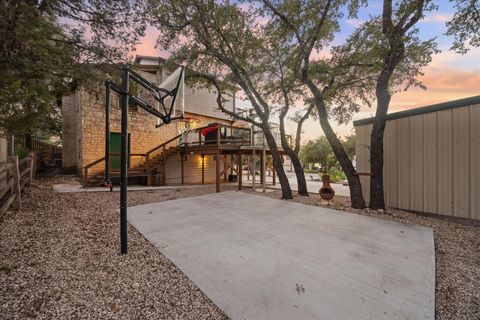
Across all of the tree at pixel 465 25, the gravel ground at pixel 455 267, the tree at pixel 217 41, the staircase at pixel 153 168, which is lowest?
the gravel ground at pixel 455 267

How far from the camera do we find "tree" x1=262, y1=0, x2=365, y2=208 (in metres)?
6.25

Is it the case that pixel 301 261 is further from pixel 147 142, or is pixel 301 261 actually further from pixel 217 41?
pixel 147 142

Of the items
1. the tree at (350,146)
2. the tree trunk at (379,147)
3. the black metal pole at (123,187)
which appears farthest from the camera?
the tree at (350,146)

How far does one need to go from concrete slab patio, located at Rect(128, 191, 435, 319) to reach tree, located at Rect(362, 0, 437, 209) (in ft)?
5.24

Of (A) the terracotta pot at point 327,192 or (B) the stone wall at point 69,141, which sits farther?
(B) the stone wall at point 69,141

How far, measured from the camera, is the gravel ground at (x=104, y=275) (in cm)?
203

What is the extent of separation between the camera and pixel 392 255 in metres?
3.25

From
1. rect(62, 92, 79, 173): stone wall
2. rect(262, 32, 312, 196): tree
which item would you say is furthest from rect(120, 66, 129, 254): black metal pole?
rect(62, 92, 79, 173): stone wall

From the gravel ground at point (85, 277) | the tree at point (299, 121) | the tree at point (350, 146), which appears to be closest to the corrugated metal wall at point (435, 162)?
the tree at point (299, 121)

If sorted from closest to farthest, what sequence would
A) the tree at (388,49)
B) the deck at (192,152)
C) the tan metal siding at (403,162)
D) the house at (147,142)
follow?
1. the tree at (388,49)
2. the tan metal siding at (403,162)
3. the deck at (192,152)
4. the house at (147,142)

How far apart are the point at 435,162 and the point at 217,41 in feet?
27.1

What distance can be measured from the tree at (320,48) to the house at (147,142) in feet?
13.3

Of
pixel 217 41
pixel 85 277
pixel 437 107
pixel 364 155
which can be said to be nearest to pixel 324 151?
pixel 364 155

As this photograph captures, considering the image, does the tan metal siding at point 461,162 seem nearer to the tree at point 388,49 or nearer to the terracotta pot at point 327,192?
the tree at point 388,49
